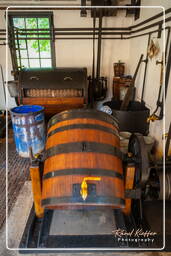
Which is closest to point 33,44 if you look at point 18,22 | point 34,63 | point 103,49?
point 34,63

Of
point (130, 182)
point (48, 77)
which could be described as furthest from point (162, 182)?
point (48, 77)

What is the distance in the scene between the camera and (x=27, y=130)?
2.21 meters

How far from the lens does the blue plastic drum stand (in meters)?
2.16

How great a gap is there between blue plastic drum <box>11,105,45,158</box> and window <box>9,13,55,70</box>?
1878mm

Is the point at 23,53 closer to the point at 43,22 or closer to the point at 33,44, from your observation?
the point at 33,44

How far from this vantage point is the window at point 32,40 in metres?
3.55

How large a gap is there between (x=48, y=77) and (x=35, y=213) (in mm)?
2331

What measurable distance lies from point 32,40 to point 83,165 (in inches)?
139

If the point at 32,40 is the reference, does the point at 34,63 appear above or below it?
below

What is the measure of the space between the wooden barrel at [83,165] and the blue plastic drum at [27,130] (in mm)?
992

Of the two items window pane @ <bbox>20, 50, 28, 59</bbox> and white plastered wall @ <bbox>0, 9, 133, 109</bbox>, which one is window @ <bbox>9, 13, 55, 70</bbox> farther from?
white plastered wall @ <bbox>0, 9, 133, 109</bbox>

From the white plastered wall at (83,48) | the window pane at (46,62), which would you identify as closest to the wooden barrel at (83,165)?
the white plastered wall at (83,48)

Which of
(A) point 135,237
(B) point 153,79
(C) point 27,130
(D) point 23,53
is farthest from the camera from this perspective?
(D) point 23,53

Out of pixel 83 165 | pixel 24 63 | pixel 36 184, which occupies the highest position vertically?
pixel 24 63
